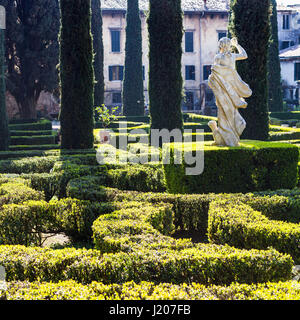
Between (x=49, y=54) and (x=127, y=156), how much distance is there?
15.2 metres

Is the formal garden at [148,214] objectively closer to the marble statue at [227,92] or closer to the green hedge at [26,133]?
the marble statue at [227,92]

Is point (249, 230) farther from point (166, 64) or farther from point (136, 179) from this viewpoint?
point (166, 64)

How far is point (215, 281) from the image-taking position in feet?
13.1

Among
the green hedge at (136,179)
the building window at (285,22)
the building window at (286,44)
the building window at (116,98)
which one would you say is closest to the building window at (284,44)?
the building window at (286,44)

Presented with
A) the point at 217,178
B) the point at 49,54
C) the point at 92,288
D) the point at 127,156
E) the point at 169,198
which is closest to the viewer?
the point at 92,288

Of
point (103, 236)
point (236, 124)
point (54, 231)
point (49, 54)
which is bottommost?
point (54, 231)

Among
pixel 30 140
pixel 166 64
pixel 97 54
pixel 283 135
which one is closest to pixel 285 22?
pixel 97 54

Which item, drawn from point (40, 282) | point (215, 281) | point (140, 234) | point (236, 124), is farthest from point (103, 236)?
point (236, 124)

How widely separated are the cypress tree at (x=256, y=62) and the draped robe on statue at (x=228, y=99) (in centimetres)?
487

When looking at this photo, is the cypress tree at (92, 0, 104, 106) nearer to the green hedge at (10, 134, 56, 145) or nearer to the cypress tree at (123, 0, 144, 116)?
the cypress tree at (123, 0, 144, 116)

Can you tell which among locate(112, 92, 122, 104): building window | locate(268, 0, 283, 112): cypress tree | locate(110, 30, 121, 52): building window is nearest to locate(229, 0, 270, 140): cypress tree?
locate(268, 0, 283, 112): cypress tree

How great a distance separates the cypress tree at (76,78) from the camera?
42.4 feet

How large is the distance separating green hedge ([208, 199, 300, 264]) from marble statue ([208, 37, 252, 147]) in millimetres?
2861
